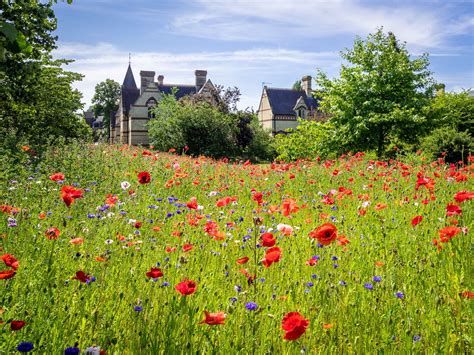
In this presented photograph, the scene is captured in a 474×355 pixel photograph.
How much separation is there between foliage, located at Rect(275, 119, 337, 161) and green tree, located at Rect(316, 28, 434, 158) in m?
0.52

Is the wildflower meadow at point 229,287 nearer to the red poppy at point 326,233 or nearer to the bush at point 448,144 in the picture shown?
the red poppy at point 326,233

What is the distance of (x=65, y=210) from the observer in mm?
4492

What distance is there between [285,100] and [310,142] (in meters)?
32.8

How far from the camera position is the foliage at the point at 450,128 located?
16.2 metres

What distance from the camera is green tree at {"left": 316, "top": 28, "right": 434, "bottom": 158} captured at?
20.2 meters

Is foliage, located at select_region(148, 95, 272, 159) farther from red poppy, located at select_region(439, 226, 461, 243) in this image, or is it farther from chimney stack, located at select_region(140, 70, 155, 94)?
red poppy, located at select_region(439, 226, 461, 243)

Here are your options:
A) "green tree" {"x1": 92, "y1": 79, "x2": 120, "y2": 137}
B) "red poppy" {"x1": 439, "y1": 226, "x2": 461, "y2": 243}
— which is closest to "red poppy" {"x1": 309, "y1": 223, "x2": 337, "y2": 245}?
"red poppy" {"x1": 439, "y1": 226, "x2": 461, "y2": 243}

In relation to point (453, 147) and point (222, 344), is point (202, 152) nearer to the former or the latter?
point (453, 147)

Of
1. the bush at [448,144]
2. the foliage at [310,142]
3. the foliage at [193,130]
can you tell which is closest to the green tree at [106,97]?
the foliage at [193,130]

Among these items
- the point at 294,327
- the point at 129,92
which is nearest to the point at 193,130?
the point at 129,92

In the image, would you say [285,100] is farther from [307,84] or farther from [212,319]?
Answer: [212,319]

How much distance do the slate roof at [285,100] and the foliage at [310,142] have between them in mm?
29795

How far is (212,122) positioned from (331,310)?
2796 cm

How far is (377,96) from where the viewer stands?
20953 millimetres
